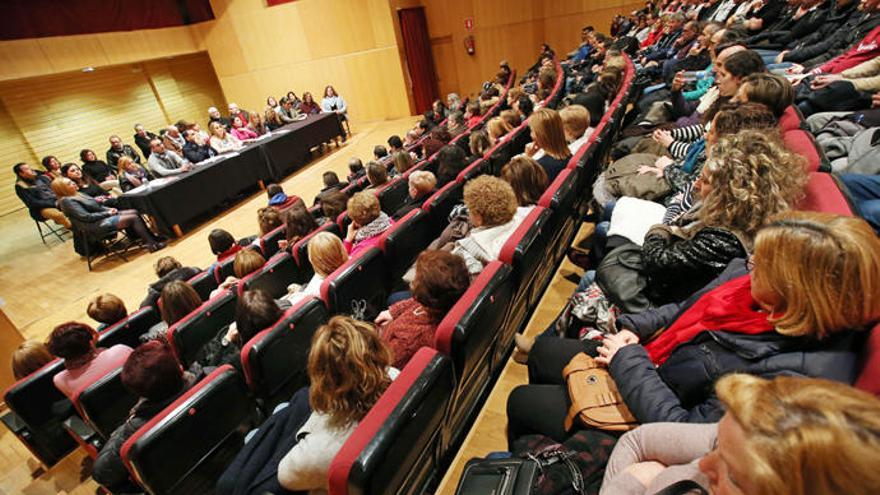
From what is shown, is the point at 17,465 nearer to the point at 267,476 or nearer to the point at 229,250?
the point at 229,250

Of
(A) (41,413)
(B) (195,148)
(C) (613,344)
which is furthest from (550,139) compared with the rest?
(B) (195,148)

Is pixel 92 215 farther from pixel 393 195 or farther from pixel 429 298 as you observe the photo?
pixel 429 298

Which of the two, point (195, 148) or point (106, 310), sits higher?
point (195, 148)

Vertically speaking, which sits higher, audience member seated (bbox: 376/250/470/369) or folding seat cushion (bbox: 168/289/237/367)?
audience member seated (bbox: 376/250/470/369)

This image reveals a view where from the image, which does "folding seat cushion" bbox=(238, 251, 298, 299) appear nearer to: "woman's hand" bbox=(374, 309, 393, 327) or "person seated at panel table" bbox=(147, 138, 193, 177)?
"woman's hand" bbox=(374, 309, 393, 327)

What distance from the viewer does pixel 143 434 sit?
51.1 inches

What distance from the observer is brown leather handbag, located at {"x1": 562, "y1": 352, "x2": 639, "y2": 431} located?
105 cm

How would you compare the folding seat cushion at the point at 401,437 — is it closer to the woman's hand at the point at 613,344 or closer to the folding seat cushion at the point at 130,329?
the woman's hand at the point at 613,344

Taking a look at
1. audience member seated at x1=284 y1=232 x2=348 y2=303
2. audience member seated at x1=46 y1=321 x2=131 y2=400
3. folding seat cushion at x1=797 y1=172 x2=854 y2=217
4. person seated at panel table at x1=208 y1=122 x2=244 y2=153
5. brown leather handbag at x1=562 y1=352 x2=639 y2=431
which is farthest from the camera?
person seated at panel table at x1=208 y1=122 x2=244 y2=153

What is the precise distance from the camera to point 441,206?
268 centimetres

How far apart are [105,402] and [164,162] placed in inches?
202

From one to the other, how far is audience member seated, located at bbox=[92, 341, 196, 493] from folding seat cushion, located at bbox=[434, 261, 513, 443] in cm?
113

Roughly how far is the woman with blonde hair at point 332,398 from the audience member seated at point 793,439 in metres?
0.81

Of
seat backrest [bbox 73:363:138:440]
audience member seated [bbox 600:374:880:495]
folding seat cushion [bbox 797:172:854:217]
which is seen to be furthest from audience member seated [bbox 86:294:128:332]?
folding seat cushion [bbox 797:172:854:217]
